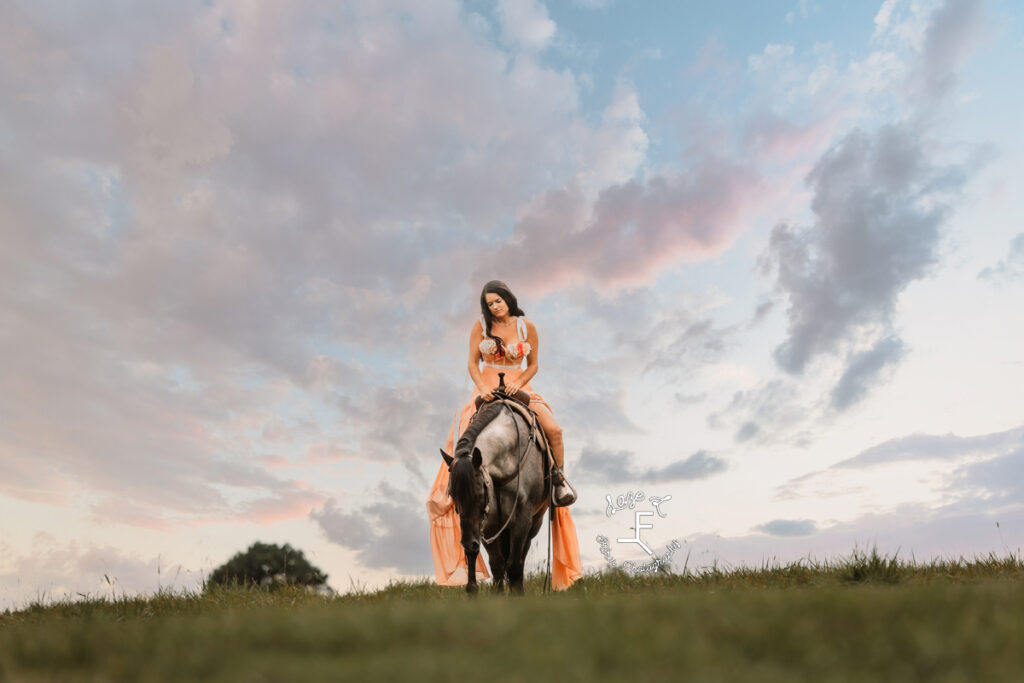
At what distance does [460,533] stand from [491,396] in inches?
74.9

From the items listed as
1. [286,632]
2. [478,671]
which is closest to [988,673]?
[478,671]

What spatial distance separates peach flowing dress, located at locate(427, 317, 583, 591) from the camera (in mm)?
11328

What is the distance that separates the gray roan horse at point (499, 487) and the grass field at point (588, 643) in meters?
4.00

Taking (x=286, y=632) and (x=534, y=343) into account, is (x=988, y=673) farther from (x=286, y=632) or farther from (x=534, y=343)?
(x=534, y=343)

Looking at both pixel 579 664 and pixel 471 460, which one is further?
pixel 471 460

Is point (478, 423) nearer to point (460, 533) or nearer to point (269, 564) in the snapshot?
point (460, 533)

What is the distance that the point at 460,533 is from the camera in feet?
35.6

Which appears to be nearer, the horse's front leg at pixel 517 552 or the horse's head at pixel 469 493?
the horse's head at pixel 469 493

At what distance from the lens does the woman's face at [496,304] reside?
11.9 meters

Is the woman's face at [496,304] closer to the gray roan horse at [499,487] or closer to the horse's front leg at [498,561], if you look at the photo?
the gray roan horse at [499,487]

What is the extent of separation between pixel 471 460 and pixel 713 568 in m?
4.79

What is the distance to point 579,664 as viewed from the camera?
4.19m

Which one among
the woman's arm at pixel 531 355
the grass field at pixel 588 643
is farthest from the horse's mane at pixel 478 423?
the grass field at pixel 588 643

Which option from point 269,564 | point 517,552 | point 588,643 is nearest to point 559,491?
point 517,552
